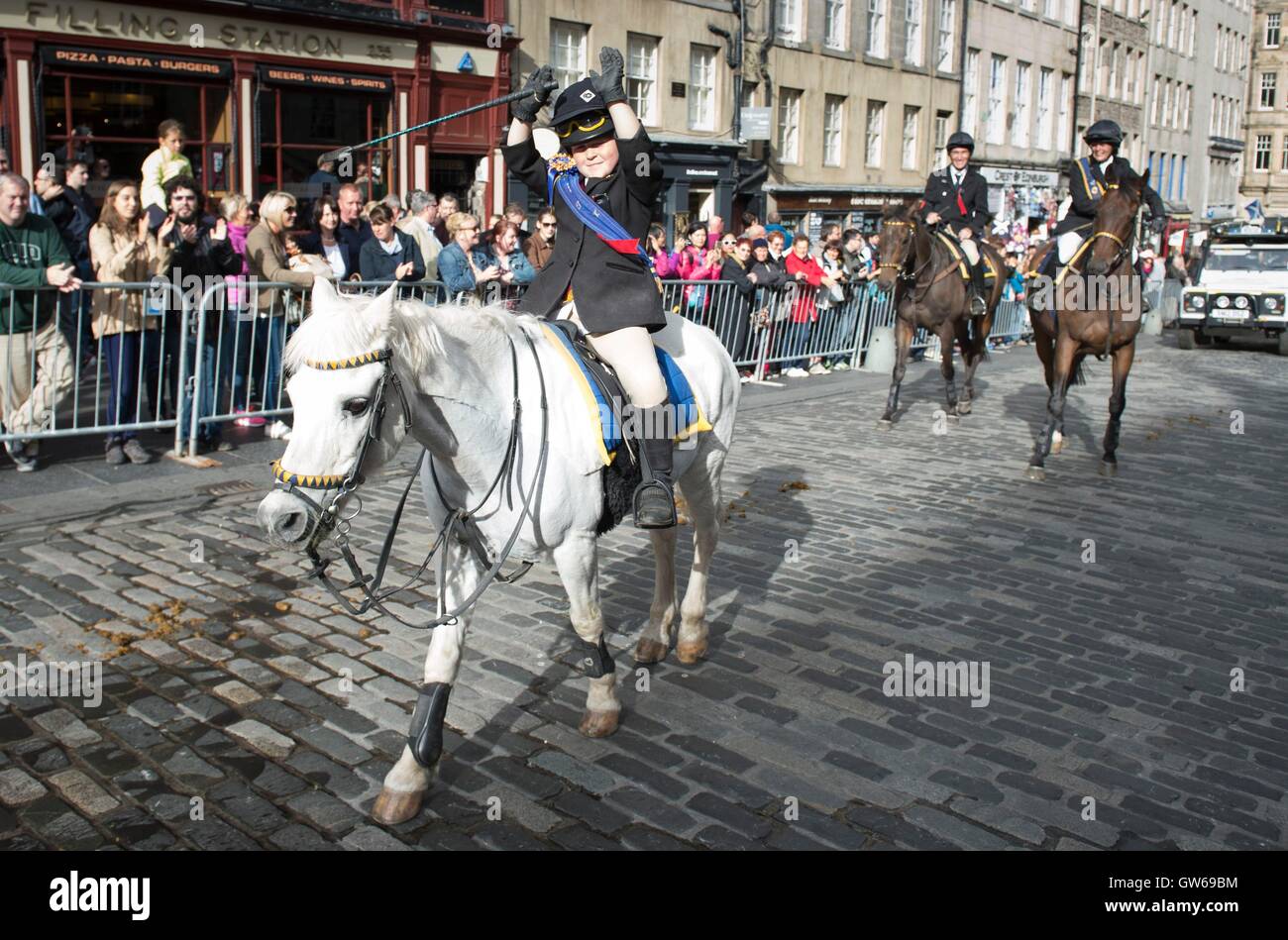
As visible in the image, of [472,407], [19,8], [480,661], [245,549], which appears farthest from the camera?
Result: [19,8]

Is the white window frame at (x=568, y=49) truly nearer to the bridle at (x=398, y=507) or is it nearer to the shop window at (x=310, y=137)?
the shop window at (x=310, y=137)

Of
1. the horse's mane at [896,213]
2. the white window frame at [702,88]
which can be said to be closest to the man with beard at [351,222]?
the horse's mane at [896,213]

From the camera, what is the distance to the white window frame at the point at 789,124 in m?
30.9

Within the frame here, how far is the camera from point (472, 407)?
4.28 metres

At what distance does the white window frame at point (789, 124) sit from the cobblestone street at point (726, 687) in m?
23.1

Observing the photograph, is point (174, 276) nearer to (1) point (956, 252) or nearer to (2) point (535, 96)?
(2) point (535, 96)

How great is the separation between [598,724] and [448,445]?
→ 154 centimetres

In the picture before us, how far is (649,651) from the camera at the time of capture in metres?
5.97

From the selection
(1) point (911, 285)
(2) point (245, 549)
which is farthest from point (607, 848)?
(1) point (911, 285)

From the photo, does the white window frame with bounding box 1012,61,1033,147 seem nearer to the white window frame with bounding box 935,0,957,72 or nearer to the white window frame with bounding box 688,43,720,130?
the white window frame with bounding box 935,0,957,72

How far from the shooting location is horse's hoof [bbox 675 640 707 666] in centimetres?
597

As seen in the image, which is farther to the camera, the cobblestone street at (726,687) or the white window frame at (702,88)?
the white window frame at (702,88)
